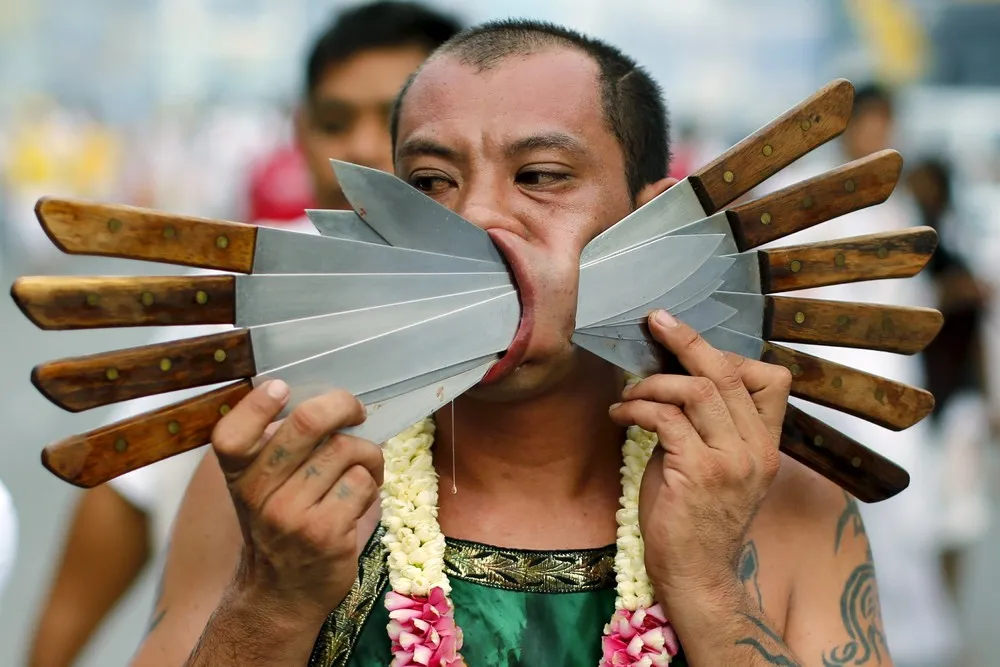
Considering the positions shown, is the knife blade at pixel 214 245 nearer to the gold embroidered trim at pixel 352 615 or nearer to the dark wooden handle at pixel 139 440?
the dark wooden handle at pixel 139 440

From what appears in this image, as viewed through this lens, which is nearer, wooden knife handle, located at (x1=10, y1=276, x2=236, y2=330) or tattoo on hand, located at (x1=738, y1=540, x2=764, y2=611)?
wooden knife handle, located at (x1=10, y1=276, x2=236, y2=330)

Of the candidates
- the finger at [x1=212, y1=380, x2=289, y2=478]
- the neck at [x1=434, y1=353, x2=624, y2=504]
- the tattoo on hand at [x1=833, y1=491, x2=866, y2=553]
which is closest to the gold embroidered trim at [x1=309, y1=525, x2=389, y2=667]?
the neck at [x1=434, y1=353, x2=624, y2=504]

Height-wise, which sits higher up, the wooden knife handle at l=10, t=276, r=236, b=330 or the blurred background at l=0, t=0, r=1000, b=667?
the blurred background at l=0, t=0, r=1000, b=667

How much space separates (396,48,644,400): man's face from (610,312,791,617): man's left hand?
0.16 metres

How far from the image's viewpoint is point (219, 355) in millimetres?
1864

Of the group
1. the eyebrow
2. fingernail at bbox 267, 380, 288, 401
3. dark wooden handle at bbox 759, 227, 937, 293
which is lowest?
fingernail at bbox 267, 380, 288, 401

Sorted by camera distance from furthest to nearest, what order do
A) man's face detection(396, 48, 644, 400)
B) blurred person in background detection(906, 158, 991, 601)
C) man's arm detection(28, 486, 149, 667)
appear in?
blurred person in background detection(906, 158, 991, 601)
man's arm detection(28, 486, 149, 667)
man's face detection(396, 48, 644, 400)

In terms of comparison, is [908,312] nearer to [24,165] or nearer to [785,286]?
[785,286]

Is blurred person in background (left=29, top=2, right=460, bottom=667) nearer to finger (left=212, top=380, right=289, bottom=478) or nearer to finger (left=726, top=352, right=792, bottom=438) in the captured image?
finger (left=212, top=380, right=289, bottom=478)

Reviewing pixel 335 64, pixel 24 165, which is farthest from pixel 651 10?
pixel 335 64

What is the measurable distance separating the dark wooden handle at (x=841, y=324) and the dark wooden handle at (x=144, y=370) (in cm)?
84

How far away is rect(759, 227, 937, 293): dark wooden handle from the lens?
6.79ft

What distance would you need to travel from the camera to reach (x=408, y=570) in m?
2.16

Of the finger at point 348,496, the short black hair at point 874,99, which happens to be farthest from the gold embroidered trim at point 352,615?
the short black hair at point 874,99
